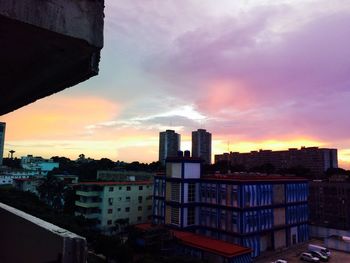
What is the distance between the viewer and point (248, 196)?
3800 cm

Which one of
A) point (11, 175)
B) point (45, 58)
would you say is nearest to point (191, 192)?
point (45, 58)

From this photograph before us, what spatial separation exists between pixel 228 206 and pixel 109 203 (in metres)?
20.1

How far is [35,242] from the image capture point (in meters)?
3.38

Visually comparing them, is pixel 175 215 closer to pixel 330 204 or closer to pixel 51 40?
pixel 330 204

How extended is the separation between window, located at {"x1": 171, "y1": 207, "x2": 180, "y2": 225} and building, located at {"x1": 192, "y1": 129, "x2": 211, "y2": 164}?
256 ft

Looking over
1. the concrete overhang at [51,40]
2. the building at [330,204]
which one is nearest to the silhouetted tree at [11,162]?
the building at [330,204]

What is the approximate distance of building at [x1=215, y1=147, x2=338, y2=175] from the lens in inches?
4038

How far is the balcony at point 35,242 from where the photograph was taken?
2.78 m

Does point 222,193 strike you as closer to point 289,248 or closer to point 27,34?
point 289,248

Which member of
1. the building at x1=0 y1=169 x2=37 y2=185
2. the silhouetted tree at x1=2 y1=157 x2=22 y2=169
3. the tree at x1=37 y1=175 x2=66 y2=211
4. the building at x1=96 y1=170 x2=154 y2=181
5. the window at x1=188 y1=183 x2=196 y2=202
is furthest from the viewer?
the silhouetted tree at x1=2 y1=157 x2=22 y2=169

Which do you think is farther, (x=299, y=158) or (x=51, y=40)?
(x=299, y=158)

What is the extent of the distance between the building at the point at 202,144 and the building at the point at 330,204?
56.1 meters

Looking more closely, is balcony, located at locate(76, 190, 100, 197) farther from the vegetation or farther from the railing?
the vegetation

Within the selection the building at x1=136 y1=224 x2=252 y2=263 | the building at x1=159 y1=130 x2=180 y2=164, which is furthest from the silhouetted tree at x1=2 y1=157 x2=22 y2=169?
the building at x1=136 y1=224 x2=252 y2=263
